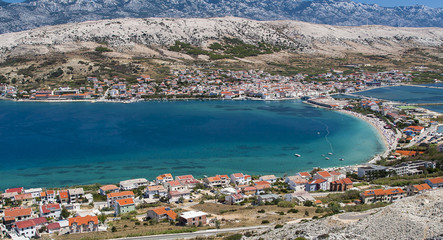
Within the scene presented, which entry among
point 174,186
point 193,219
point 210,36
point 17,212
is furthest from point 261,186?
point 210,36

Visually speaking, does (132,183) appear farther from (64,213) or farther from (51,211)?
(51,211)

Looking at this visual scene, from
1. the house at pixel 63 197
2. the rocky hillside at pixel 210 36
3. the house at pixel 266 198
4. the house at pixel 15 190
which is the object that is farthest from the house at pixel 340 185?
the rocky hillside at pixel 210 36

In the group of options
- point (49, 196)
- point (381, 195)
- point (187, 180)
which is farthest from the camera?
point (187, 180)

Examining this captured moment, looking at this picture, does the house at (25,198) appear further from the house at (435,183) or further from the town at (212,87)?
the town at (212,87)

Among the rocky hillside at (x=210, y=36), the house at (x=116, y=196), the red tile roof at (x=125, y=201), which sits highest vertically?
the rocky hillside at (x=210, y=36)

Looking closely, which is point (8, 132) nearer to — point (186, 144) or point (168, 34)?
point (186, 144)

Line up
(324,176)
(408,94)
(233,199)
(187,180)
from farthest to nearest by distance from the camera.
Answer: (408,94) → (187,180) → (324,176) → (233,199)
